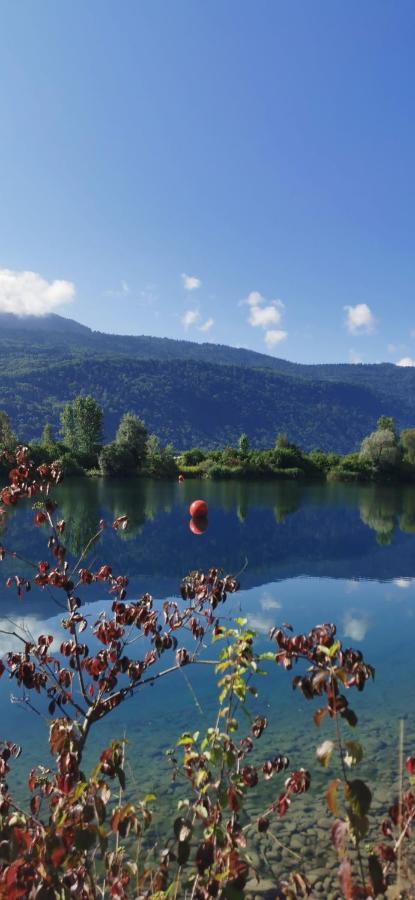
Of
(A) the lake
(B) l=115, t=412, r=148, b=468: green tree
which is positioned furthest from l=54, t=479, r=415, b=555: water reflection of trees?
(B) l=115, t=412, r=148, b=468: green tree

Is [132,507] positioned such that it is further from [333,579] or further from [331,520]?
[333,579]

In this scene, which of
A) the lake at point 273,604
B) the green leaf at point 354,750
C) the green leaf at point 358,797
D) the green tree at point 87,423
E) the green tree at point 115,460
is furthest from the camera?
the green tree at point 87,423

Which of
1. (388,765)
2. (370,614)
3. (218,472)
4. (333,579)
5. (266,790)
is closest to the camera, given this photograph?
(266,790)

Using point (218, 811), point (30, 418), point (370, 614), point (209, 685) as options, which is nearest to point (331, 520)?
point (370, 614)

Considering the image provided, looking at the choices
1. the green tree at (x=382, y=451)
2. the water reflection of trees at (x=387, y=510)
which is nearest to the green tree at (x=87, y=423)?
the green tree at (x=382, y=451)

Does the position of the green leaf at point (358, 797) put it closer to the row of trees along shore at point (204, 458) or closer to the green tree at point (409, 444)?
the row of trees along shore at point (204, 458)

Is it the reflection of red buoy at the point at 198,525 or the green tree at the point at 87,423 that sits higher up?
the green tree at the point at 87,423

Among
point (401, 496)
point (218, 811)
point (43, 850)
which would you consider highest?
point (43, 850)

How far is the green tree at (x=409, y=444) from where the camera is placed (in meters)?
68.9

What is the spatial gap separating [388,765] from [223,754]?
561cm

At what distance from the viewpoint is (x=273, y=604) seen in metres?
14.8

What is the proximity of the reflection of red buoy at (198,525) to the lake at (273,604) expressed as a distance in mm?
425

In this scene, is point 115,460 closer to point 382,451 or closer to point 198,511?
point 198,511

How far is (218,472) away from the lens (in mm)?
62156
